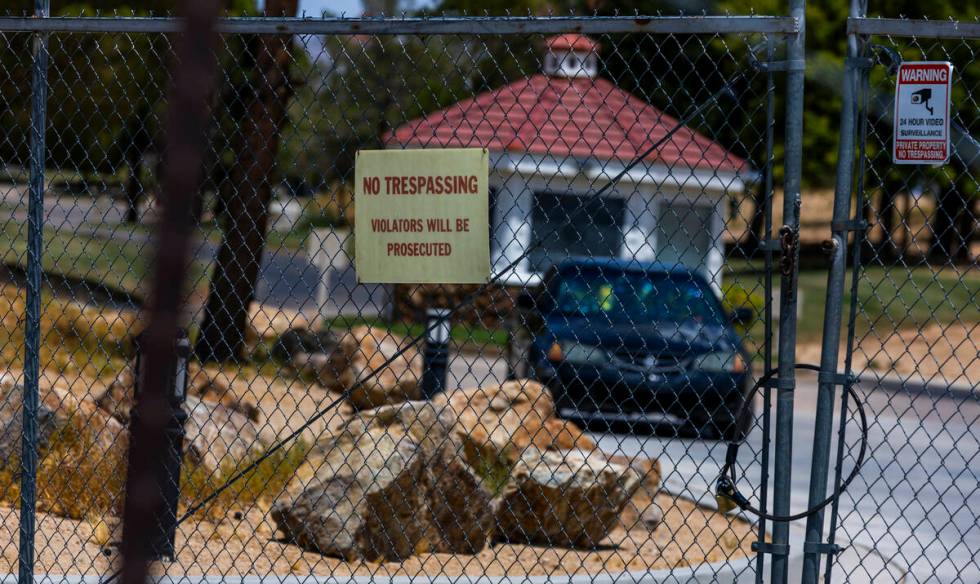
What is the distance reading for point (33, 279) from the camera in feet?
13.6

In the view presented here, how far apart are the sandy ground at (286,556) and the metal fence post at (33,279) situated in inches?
27.7

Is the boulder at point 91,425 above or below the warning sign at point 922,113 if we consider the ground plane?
below

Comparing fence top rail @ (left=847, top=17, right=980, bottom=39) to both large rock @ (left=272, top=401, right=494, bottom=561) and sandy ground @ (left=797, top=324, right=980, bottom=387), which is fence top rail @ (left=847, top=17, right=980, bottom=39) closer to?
large rock @ (left=272, top=401, right=494, bottom=561)

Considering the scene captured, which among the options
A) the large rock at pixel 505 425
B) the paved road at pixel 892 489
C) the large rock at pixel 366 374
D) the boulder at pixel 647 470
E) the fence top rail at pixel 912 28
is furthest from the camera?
the large rock at pixel 366 374

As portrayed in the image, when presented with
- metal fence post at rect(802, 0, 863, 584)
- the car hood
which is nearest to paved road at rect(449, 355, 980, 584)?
the car hood

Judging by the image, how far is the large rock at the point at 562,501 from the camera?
19.4 ft

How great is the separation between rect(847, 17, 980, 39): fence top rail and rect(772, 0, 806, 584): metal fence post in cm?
16

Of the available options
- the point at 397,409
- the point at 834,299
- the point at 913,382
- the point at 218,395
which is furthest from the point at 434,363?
the point at 913,382

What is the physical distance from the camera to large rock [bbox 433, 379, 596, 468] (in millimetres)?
6172

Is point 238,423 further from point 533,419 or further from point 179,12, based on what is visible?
point 179,12

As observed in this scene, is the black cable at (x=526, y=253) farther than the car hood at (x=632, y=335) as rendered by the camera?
No

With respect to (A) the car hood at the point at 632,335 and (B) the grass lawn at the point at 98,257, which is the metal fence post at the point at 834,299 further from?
(A) the car hood at the point at 632,335

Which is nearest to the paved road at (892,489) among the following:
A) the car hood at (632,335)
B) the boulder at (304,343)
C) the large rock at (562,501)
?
the large rock at (562,501)

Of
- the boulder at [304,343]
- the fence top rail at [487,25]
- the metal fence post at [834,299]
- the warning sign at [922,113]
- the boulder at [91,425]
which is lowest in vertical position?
the boulder at [304,343]
